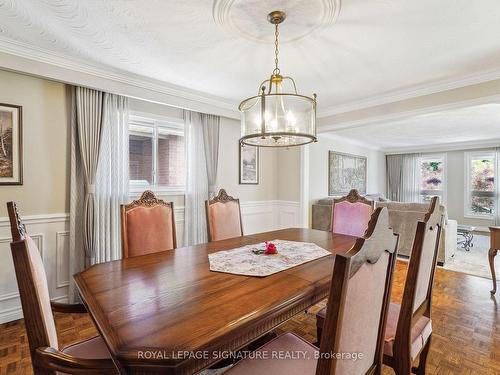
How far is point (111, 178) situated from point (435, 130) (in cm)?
600

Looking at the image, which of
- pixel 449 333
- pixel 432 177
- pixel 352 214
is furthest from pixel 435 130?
pixel 449 333

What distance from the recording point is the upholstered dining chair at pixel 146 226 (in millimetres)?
1992

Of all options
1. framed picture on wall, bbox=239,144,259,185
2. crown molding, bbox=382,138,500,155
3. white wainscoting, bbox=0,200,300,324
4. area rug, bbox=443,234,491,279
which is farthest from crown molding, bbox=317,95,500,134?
crown molding, bbox=382,138,500,155

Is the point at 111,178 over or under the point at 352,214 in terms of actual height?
over

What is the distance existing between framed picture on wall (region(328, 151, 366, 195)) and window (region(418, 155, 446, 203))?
83.1 inches

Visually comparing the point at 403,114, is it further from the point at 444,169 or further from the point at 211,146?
the point at 444,169

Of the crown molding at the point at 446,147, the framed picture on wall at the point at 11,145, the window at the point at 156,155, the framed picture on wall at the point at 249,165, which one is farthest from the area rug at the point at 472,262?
the framed picture on wall at the point at 11,145

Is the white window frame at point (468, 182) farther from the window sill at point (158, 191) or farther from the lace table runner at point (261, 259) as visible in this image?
the window sill at point (158, 191)

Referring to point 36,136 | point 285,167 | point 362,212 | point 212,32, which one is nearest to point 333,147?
point 285,167

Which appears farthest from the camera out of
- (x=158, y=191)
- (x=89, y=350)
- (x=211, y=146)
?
(x=211, y=146)

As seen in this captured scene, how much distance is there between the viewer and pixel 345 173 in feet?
20.4

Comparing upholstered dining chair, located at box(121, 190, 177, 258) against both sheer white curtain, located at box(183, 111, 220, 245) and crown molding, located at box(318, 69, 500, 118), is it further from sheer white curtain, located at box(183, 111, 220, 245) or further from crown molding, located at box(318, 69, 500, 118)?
crown molding, located at box(318, 69, 500, 118)

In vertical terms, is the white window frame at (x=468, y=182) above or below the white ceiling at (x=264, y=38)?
below

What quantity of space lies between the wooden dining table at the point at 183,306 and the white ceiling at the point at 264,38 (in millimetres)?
1658
